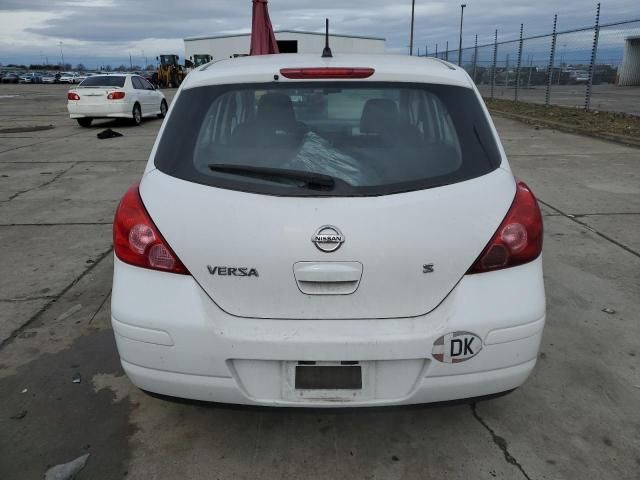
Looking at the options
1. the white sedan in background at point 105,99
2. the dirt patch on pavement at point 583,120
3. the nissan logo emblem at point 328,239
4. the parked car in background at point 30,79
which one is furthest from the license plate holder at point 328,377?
the parked car in background at point 30,79

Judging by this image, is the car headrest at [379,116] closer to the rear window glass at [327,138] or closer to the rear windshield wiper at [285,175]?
the rear window glass at [327,138]

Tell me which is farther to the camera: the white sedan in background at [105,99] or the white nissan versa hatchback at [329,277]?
the white sedan in background at [105,99]

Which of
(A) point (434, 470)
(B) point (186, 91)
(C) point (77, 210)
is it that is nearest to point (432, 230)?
(A) point (434, 470)

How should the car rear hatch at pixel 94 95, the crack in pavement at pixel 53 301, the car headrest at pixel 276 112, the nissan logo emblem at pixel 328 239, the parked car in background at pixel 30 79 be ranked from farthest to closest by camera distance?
the parked car in background at pixel 30 79
the car rear hatch at pixel 94 95
the crack in pavement at pixel 53 301
the car headrest at pixel 276 112
the nissan logo emblem at pixel 328 239

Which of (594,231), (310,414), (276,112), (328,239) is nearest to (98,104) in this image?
(594,231)

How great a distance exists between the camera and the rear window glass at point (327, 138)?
205 centimetres

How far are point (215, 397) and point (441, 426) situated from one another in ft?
3.62

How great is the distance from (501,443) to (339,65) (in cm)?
182

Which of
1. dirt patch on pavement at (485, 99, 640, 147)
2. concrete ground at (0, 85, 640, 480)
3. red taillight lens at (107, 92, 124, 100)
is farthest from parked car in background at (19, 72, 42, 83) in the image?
concrete ground at (0, 85, 640, 480)

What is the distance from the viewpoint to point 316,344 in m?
1.92

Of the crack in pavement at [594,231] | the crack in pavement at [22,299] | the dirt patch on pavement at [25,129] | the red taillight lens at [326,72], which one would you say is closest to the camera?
the red taillight lens at [326,72]

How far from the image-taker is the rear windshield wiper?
2.01m

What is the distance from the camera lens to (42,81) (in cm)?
6378

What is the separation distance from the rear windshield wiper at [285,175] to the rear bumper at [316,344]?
456 millimetres
